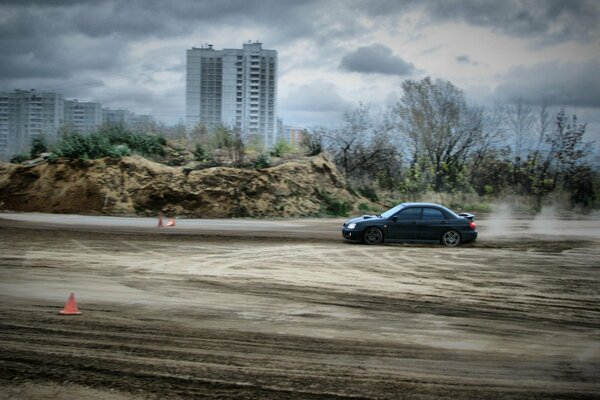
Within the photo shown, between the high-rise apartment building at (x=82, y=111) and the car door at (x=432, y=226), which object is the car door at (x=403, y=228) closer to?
the car door at (x=432, y=226)

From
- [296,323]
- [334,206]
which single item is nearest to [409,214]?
[296,323]

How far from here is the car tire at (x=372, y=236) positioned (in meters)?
17.7

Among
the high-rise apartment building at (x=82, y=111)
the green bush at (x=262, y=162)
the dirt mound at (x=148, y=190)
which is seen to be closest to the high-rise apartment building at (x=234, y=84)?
the high-rise apartment building at (x=82, y=111)

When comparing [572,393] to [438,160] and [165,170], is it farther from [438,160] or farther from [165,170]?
[438,160]

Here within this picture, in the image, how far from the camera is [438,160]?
37875 mm

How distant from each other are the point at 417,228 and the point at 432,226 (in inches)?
18.7

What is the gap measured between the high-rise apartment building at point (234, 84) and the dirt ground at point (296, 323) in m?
89.9

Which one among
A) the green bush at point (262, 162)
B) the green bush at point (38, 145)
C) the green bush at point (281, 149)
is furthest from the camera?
the green bush at point (281, 149)

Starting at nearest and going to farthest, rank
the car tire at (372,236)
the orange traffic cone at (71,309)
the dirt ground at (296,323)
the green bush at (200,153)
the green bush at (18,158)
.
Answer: the dirt ground at (296,323), the orange traffic cone at (71,309), the car tire at (372,236), the green bush at (200,153), the green bush at (18,158)

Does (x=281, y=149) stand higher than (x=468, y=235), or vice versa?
(x=281, y=149)

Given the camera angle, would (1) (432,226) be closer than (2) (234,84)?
Yes

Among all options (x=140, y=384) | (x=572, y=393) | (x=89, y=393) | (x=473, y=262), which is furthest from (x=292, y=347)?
(x=473, y=262)

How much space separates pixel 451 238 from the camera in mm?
17594

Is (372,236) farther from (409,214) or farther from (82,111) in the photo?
(82,111)
